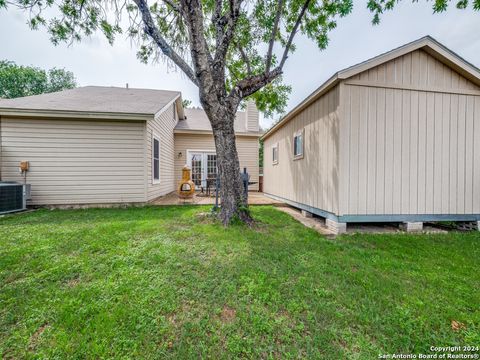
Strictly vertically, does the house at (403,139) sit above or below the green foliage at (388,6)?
below

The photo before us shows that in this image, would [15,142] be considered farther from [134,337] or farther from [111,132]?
[134,337]

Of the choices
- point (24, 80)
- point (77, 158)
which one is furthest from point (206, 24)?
point (24, 80)

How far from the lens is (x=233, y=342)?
161 centimetres

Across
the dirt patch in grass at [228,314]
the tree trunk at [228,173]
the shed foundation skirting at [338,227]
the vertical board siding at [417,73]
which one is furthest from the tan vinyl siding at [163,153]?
the vertical board siding at [417,73]

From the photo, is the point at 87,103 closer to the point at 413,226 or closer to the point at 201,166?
Result: the point at 201,166

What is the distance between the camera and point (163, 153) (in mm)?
8766

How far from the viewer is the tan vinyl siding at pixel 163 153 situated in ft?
22.5

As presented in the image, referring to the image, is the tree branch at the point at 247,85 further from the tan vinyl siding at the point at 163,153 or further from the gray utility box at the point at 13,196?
the gray utility box at the point at 13,196

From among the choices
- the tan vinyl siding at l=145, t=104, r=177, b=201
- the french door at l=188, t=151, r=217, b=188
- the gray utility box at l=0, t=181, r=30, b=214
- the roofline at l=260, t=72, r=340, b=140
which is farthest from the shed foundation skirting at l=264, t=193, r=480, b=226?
the gray utility box at l=0, t=181, r=30, b=214

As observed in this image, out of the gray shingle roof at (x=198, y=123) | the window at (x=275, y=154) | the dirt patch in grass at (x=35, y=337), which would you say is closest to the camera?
the dirt patch in grass at (x=35, y=337)

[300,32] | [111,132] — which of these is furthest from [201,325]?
[300,32]

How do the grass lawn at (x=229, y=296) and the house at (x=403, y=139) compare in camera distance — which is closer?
the grass lawn at (x=229, y=296)

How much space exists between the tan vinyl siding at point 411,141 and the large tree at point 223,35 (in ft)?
4.74

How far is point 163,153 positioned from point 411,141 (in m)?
8.09
